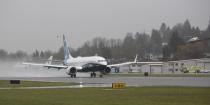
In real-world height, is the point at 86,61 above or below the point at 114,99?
above

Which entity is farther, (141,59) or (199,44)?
(141,59)

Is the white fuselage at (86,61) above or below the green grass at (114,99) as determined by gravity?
above

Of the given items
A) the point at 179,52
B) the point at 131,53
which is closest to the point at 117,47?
the point at 131,53

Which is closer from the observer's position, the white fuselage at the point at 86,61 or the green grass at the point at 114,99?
the green grass at the point at 114,99

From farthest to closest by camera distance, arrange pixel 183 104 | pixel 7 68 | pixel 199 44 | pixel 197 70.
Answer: pixel 199 44 → pixel 197 70 → pixel 7 68 → pixel 183 104

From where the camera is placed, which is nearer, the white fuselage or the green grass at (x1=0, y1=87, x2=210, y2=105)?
the green grass at (x1=0, y1=87, x2=210, y2=105)

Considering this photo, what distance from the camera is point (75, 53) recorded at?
19150 centimetres

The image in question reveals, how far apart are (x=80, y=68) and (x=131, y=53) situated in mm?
95123

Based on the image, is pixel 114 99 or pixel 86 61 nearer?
pixel 114 99

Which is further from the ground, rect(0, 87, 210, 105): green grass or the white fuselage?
the white fuselage

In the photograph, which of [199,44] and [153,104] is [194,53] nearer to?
[199,44]

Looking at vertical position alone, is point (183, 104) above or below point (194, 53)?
below

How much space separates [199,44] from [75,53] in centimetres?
4537

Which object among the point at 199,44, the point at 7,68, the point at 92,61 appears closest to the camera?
the point at 92,61
